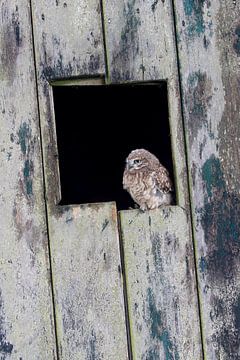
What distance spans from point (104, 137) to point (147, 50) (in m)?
1.15

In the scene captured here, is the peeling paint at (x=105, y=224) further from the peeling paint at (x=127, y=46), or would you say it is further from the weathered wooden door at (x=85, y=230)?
the peeling paint at (x=127, y=46)

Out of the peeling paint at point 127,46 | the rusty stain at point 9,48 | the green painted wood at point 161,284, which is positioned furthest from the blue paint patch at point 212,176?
the rusty stain at point 9,48

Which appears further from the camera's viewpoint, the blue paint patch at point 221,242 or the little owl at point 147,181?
the little owl at point 147,181

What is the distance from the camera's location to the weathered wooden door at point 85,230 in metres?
2.46

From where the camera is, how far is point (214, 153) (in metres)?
2.54

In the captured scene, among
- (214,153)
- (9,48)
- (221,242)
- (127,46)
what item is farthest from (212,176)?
(9,48)

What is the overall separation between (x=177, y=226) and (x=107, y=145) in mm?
1226

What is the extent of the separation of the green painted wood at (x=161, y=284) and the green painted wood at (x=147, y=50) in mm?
101

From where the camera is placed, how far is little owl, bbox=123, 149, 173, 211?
273cm

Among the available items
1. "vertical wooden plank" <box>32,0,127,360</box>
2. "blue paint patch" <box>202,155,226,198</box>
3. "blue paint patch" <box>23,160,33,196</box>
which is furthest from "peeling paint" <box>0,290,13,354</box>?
"blue paint patch" <box>202,155,226,198</box>

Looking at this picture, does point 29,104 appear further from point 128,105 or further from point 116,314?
point 128,105

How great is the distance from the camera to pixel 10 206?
97.0 inches

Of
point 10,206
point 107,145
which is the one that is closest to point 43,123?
point 10,206

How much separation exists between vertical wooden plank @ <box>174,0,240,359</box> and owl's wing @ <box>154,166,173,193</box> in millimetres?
231
